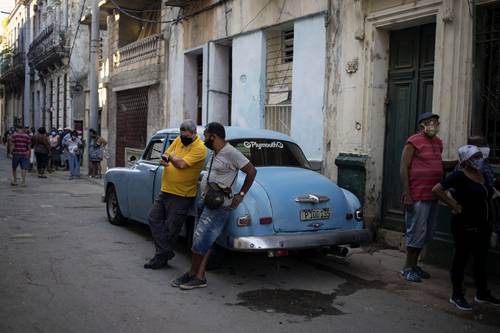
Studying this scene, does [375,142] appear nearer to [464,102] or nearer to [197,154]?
[464,102]

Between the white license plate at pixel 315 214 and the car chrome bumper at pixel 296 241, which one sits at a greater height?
the white license plate at pixel 315 214

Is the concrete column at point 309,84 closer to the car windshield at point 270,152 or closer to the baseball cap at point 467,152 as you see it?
the car windshield at point 270,152

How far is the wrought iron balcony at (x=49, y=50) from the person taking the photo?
2705cm

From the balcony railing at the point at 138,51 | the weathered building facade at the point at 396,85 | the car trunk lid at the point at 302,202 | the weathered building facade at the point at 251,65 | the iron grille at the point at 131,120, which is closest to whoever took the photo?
the car trunk lid at the point at 302,202

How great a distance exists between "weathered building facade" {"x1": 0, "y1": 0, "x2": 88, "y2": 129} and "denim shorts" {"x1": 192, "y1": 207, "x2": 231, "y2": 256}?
69.6 feet

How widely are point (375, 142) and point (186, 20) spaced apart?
791 cm

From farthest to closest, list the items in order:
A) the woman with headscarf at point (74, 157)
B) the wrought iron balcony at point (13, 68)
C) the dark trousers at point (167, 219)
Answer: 1. the wrought iron balcony at point (13, 68)
2. the woman with headscarf at point (74, 157)
3. the dark trousers at point (167, 219)

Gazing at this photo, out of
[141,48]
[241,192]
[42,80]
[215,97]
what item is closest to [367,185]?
[241,192]

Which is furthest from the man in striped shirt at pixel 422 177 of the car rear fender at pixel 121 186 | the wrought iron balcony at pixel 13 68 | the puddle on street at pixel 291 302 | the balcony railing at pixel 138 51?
the wrought iron balcony at pixel 13 68

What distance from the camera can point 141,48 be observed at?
17.3 metres

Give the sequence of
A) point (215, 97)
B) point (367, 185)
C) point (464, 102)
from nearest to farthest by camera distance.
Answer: point (464, 102)
point (367, 185)
point (215, 97)

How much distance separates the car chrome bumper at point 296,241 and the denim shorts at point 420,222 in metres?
0.60

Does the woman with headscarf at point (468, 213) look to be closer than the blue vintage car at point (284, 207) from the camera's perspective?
Yes

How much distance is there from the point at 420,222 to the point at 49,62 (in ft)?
90.0
